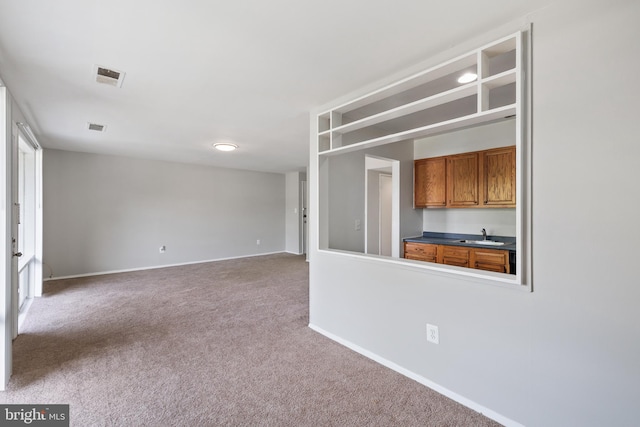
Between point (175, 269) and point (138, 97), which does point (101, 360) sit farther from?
point (175, 269)

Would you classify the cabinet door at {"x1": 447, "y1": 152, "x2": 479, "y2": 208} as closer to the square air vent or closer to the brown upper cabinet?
the brown upper cabinet

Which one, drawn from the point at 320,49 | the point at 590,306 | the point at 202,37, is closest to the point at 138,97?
the point at 202,37

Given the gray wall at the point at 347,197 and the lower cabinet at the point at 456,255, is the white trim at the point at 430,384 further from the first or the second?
the lower cabinet at the point at 456,255

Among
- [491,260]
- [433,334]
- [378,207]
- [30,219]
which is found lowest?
[433,334]

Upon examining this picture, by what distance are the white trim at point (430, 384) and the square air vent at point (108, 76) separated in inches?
114

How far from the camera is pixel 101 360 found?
248 cm

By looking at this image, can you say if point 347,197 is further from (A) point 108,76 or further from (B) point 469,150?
(A) point 108,76

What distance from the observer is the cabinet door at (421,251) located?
386 centimetres

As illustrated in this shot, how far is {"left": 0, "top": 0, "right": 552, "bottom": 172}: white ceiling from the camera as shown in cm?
155

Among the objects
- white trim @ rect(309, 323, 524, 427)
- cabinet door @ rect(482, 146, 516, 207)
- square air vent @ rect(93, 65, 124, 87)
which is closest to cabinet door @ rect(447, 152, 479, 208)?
cabinet door @ rect(482, 146, 516, 207)

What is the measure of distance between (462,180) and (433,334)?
2.52 metres

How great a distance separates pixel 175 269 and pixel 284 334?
404 centimetres

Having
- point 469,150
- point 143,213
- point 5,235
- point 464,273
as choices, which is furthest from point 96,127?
point 469,150

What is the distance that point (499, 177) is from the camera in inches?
141
